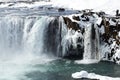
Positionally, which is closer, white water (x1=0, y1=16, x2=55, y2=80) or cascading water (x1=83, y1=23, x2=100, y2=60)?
cascading water (x1=83, y1=23, x2=100, y2=60)

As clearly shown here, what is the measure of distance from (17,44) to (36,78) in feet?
36.1

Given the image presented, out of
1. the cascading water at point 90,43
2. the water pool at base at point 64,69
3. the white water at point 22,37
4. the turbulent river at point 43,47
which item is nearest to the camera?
the water pool at base at point 64,69

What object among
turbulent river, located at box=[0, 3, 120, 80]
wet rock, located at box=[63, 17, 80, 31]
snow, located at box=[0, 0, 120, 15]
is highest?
snow, located at box=[0, 0, 120, 15]

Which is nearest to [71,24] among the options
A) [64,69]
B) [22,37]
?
[22,37]

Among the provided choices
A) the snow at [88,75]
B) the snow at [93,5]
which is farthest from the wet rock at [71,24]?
the snow at [88,75]

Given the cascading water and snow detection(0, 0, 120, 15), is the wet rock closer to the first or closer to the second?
the cascading water

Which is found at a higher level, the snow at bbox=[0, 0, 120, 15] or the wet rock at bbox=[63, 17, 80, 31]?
the snow at bbox=[0, 0, 120, 15]

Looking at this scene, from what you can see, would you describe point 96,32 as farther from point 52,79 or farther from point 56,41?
point 52,79

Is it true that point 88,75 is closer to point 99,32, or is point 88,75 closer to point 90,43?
point 90,43

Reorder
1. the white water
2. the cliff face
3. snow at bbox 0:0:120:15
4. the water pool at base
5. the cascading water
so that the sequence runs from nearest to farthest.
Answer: the water pool at base → the cliff face → the cascading water → the white water → snow at bbox 0:0:120:15

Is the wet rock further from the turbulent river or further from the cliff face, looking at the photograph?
the turbulent river

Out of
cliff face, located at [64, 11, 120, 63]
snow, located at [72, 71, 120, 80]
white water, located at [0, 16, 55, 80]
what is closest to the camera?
snow, located at [72, 71, 120, 80]

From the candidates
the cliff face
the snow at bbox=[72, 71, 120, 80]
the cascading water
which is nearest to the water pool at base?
the snow at bbox=[72, 71, 120, 80]

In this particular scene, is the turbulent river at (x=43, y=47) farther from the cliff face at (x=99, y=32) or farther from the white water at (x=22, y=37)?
the cliff face at (x=99, y=32)
